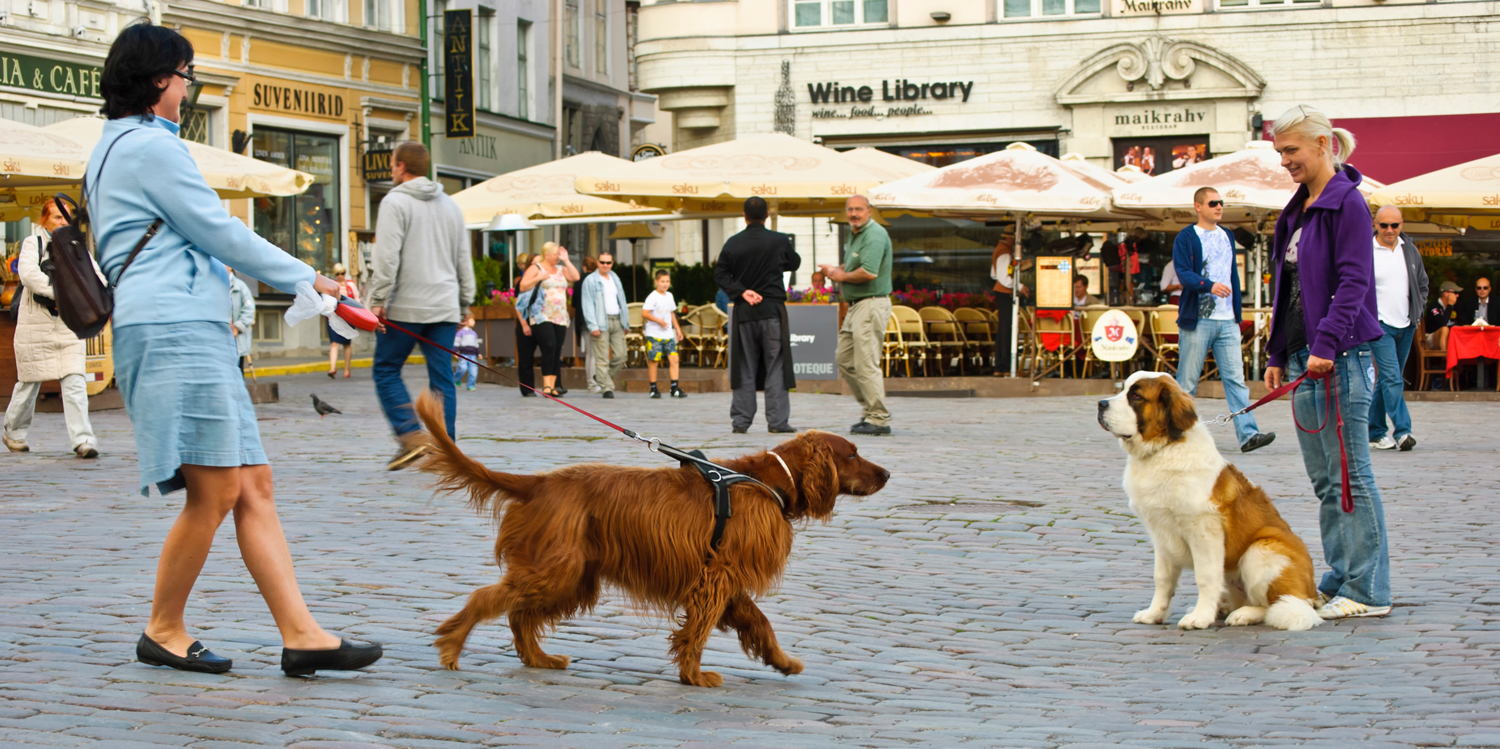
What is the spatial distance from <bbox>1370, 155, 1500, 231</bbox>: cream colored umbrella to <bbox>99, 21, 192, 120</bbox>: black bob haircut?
15557mm

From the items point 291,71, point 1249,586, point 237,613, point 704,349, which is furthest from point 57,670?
point 291,71

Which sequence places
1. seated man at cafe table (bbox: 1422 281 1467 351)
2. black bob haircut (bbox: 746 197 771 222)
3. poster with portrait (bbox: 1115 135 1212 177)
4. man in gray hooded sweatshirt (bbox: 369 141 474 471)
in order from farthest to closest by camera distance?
poster with portrait (bbox: 1115 135 1212 177) < seated man at cafe table (bbox: 1422 281 1467 351) < black bob haircut (bbox: 746 197 771 222) < man in gray hooded sweatshirt (bbox: 369 141 474 471)

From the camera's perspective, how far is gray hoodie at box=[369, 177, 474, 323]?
10117 mm

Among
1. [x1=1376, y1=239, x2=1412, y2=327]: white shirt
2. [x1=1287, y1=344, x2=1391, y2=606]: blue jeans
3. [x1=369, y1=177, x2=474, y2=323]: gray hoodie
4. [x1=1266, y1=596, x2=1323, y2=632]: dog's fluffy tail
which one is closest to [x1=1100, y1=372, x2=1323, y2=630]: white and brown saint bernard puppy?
[x1=1266, y1=596, x2=1323, y2=632]: dog's fluffy tail

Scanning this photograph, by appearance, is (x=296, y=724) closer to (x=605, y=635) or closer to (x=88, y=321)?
(x=88, y=321)

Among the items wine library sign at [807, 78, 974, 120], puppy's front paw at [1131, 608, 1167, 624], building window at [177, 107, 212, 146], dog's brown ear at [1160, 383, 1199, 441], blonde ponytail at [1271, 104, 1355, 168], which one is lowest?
puppy's front paw at [1131, 608, 1167, 624]

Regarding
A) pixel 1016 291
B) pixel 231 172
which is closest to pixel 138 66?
pixel 231 172

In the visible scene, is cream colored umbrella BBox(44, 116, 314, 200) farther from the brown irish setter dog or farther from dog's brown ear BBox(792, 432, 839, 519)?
dog's brown ear BBox(792, 432, 839, 519)

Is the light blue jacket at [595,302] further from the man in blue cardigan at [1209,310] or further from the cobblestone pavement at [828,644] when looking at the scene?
the cobblestone pavement at [828,644]

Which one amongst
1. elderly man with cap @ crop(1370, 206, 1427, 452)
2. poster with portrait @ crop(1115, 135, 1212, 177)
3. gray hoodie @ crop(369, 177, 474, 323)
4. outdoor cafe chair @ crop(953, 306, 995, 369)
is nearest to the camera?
gray hoodie @ crop(369, 177, 474, 323)

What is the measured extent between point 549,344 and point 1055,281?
6.26 m

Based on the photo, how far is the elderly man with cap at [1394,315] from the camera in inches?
476

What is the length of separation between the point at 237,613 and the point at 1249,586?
3719 millimetres

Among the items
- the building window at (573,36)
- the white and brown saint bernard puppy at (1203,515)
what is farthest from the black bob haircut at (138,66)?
the building window at (573,36)
